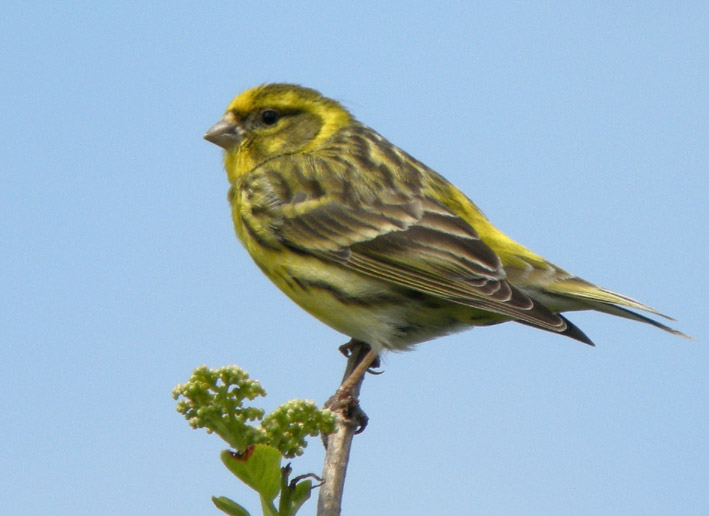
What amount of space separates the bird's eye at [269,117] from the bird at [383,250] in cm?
15

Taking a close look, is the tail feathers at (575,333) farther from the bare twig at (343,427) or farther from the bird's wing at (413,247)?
the bare twig at (343,427)

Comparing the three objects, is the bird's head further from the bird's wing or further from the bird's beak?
the bird's wing

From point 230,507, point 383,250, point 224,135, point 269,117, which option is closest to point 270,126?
point 269,117

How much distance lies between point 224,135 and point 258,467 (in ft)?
14.7

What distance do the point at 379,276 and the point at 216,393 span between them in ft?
9.55

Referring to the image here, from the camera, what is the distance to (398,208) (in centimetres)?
548

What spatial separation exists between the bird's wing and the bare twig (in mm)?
504

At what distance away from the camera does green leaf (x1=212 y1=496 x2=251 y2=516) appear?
6.84 ft

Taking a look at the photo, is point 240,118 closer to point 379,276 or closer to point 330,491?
point 379,276

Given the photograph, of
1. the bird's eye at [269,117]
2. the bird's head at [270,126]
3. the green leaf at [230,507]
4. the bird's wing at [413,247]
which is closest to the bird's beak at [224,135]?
the bird's head at [270,126]

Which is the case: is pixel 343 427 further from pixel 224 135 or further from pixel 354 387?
pixel 224 135

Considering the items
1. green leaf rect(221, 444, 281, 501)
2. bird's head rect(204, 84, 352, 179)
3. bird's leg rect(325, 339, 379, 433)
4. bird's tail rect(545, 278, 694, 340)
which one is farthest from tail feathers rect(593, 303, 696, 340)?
green leaf rect(221, 444, 281, 501)

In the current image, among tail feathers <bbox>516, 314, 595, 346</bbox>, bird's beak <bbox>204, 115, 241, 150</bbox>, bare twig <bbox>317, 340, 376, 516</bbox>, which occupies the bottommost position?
bare twig <bbox>317, 340, 376, 516</bbox>

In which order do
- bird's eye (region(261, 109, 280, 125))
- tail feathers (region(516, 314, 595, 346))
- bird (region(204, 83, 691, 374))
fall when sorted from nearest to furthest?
1. tail feathers (region(516, 314, 595, 346))
2. bird (region(204, 83, 691, 374))
3. bird's eye (region(261, 109, 280, 125))
